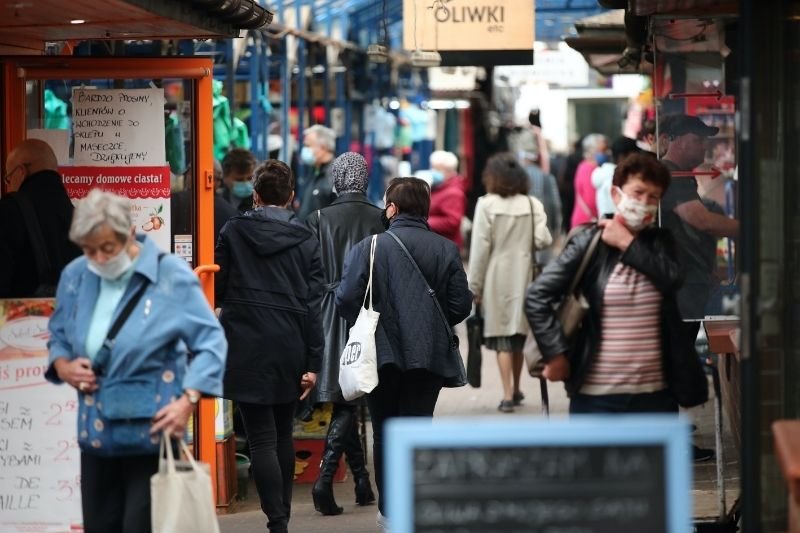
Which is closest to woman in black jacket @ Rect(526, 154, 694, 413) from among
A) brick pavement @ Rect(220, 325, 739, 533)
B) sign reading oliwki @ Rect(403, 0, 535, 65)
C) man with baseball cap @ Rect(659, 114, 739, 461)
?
brick pavement @ Rect(220, 325, 739, 533)

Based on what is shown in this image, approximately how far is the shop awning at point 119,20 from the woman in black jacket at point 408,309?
121cm

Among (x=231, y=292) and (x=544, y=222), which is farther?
(x=544, y=222)

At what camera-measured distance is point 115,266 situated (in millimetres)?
5539

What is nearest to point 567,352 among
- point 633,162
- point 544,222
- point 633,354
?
point 633,354

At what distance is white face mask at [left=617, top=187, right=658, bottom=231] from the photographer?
19.8 ft

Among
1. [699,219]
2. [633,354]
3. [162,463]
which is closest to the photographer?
[162,463]

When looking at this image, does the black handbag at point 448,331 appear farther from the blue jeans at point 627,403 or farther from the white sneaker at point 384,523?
the blue jeans at point 627,403

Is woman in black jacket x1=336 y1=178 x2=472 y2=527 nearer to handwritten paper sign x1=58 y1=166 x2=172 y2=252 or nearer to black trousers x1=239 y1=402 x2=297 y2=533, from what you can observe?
black trousers x1=239 y1=402 x2=297 y2=533

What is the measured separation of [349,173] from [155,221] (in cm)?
121

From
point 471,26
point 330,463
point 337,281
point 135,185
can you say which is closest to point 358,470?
point 330,463

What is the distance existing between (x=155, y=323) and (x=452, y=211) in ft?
27.1

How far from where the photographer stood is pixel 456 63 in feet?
43.0

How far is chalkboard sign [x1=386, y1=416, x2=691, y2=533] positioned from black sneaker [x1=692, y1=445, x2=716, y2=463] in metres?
5.40

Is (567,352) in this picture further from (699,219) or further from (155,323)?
(699,219)
